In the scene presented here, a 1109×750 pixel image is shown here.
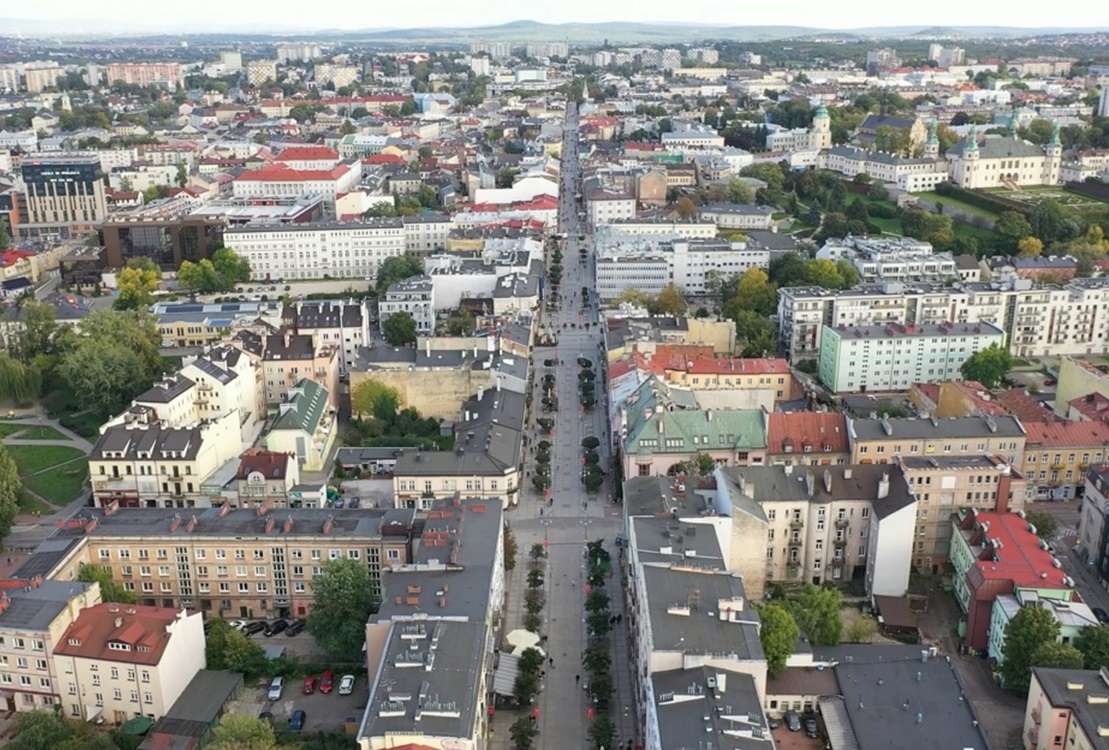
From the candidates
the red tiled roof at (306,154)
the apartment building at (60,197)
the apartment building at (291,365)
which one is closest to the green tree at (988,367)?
the apartment building at (291,365)

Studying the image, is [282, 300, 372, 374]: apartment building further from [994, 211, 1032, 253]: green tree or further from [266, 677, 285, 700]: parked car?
[994, 211, 1032, 253]: green tree

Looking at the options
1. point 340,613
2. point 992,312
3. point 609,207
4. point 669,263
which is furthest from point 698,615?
point 609,207

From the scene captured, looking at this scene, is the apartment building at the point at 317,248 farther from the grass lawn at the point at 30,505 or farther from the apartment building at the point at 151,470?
the apartment building at the point at 151,470

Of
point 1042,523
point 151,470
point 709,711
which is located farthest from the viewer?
point 151,470

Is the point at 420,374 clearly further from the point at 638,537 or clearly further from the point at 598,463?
the point at 638,537

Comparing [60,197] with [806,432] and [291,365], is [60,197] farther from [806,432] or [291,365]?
[806,432]

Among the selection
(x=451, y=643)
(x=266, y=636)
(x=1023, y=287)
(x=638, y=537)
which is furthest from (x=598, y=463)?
(x=1023, y=287)

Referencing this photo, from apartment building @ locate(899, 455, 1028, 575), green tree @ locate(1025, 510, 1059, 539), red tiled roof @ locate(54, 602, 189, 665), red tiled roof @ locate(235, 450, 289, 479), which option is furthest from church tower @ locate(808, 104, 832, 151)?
red tiled roof @ locate(54, 602, 189, 665)
